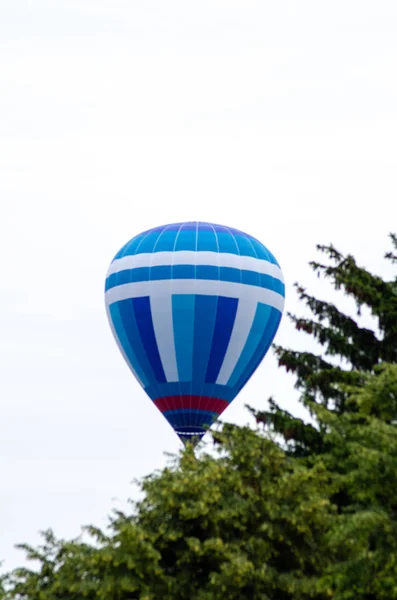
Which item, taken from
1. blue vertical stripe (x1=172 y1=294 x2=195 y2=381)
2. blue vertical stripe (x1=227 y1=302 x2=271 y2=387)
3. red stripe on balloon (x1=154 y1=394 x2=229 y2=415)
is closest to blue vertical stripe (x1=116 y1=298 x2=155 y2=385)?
red stripe on balloon (x1=154 y1=394 x2=229 y2=415)

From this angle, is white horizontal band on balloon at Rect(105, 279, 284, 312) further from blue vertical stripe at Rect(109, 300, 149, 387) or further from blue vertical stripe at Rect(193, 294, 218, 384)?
blue vertical stripe at Rect(109, 300, 149, 387)

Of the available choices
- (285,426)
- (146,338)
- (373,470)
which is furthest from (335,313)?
(146,338)

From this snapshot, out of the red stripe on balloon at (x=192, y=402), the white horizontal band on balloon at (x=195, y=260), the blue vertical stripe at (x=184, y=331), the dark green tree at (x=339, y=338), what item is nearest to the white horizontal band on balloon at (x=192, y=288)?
the blue vertical stripe at (x=184, y=331)

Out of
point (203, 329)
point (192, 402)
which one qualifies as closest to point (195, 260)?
point (203, 329)

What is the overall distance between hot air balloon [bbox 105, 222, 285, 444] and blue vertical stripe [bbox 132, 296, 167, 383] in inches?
1.7

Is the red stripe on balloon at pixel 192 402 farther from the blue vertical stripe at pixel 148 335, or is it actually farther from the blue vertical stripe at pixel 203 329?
the blue vertical stripe at pixel 148 335

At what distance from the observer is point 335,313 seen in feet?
110

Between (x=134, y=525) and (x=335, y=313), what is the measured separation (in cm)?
940

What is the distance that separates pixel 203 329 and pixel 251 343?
2341mm

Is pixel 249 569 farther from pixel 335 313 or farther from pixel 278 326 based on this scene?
pixel 278 326

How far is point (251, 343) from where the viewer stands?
5947 cm

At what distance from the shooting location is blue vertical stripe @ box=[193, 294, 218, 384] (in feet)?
192

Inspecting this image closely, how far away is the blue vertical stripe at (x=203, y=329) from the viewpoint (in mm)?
58594

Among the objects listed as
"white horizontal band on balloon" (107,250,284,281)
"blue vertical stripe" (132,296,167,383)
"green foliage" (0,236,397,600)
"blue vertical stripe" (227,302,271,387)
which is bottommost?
"green foliage" (0,236,397,600)
